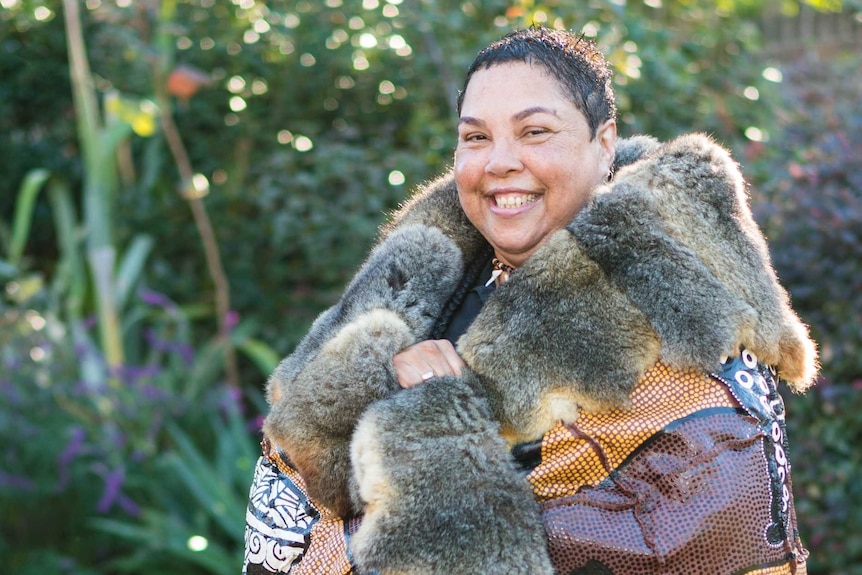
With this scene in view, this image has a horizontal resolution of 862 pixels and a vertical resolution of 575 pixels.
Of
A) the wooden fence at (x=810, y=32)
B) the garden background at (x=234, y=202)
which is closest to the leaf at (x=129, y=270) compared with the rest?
the garden background at (x=234, y=202)

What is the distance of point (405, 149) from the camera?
542 cm

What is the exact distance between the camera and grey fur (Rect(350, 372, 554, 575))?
1.75 m

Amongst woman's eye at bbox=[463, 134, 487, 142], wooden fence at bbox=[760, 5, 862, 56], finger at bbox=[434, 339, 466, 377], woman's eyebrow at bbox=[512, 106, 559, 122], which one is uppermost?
woman's eyebrow at bbox=[512, 106, 559, 122]

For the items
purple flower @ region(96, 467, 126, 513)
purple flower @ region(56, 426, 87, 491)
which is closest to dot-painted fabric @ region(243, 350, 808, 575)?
purple flower @ region(96, 467, 126, 513)

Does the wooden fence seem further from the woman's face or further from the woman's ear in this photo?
the woman's face

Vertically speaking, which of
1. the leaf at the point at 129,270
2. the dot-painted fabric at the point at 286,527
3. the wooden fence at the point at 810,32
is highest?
the dot-painted fabric at the point at 286,527

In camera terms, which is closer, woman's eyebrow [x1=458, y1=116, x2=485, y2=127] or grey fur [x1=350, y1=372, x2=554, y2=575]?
grey fur [x1=350, y1=372, x2=554, y2=575]

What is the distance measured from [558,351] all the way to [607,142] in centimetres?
57

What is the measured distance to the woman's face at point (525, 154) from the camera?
2049 millimetres

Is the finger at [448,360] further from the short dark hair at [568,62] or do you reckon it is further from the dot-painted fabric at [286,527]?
the short dark hair at [568,62]

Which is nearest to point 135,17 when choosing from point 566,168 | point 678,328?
point 566,168

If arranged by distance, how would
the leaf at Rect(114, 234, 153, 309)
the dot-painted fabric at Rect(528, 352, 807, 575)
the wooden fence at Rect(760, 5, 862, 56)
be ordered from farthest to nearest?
the wooden fence at Rect(760, 5, 862, 56)
the leaf at Rect(114, 234, 153, 309)
the dot-painted fabric at Rect(528, 352, 807, 575)

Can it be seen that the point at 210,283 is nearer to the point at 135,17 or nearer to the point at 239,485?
the point at 135,17

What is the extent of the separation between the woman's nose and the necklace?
0.30m
